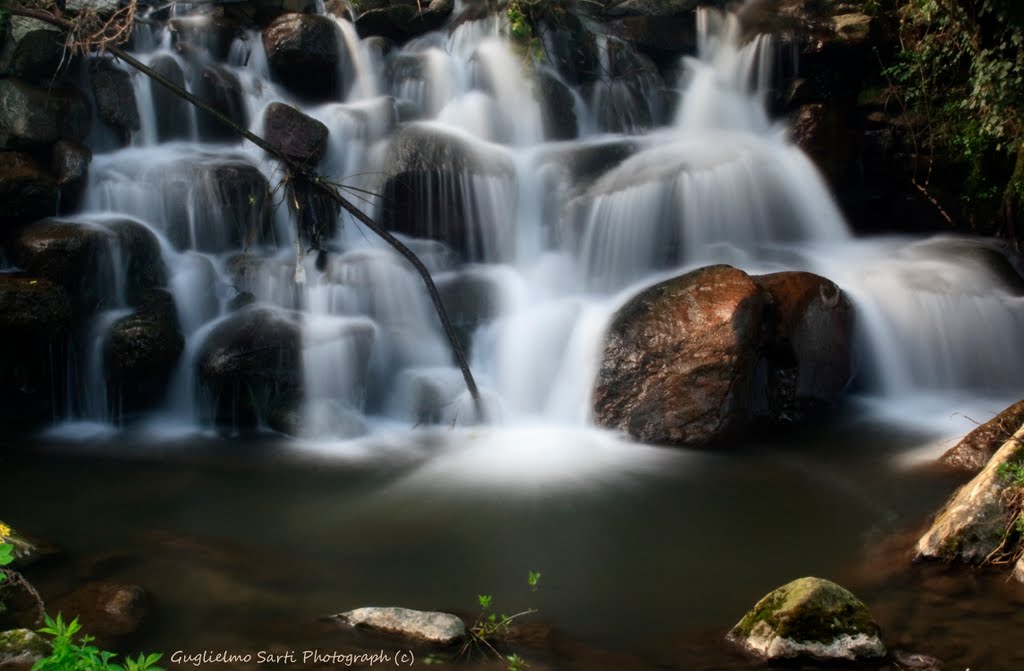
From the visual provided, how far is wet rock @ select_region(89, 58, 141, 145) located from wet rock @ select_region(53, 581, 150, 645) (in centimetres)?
711

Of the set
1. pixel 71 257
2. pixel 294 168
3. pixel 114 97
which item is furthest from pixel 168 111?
pixel 294 168

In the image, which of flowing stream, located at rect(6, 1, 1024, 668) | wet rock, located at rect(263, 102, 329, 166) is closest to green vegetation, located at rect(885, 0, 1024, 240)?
flowing stream, located at rect(6, 1, 1024, 668)

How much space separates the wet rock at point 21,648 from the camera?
345 cm

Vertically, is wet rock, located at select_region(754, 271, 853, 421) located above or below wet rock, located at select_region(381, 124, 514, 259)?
below

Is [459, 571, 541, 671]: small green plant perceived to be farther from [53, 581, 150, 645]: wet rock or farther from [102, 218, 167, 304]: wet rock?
[102, 218, 167, 304]: wet rock

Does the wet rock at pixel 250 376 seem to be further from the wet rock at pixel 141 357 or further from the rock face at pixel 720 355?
the rock face at pixel 720 355

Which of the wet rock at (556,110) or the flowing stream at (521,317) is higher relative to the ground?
the wet rock at (556,110)

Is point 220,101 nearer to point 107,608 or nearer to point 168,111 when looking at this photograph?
point 168,111

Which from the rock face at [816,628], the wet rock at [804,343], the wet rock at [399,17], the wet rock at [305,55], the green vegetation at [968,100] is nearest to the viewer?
the rock face at [816,628]

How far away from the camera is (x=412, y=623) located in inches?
156

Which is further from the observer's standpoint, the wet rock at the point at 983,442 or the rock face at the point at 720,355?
the rock face at the point at 720,355

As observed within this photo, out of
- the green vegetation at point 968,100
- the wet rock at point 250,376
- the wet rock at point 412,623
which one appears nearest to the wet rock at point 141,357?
the wet rock at point 250,376

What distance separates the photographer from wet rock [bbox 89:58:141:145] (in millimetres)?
9945

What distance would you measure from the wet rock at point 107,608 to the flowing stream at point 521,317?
0.30 metres
